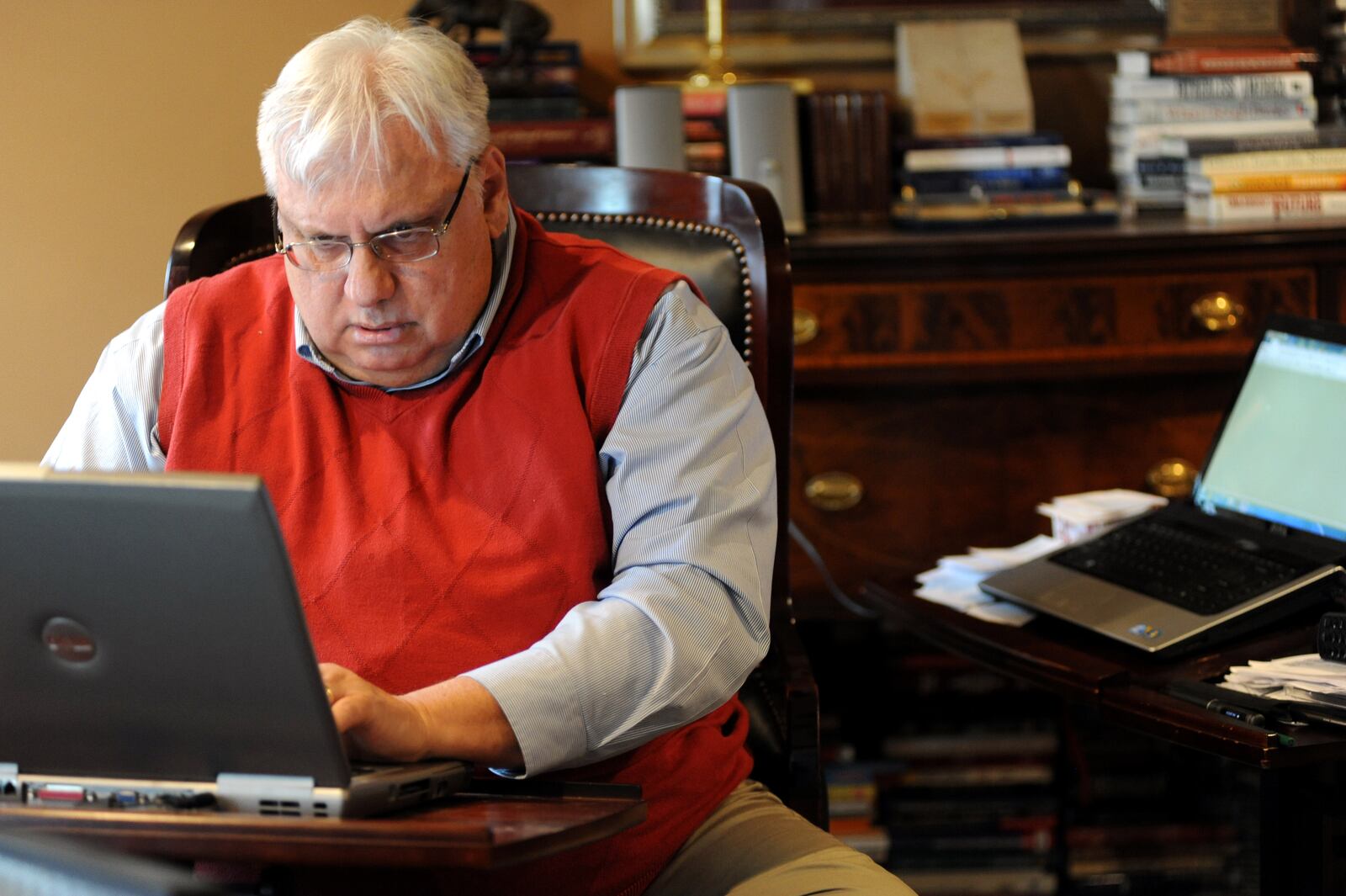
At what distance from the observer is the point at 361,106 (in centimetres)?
131

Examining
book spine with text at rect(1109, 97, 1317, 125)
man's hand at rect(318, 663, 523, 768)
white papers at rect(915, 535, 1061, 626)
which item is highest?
book spine with text at rect(1109, 97, 1317, 125)

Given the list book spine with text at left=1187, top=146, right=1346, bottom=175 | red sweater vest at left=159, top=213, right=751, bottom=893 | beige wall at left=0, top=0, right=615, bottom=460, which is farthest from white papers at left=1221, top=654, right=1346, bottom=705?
beige wall at left=0, top=0, right=615, bottom=460

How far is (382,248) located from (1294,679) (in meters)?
0.91

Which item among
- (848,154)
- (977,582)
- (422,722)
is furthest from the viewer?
(848,154)

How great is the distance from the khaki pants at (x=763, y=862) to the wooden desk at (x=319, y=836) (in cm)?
42

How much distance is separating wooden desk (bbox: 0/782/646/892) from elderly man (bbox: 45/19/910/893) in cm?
34

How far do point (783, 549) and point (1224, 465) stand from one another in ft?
1.68

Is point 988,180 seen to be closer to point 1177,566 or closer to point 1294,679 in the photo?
point 1177,566

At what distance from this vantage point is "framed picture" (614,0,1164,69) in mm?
2518

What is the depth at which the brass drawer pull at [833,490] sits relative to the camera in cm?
226

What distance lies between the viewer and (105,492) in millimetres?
858

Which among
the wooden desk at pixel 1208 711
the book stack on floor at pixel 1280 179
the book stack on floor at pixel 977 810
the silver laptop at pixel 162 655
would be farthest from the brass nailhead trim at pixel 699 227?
the book stack on floor at pixel 977 810

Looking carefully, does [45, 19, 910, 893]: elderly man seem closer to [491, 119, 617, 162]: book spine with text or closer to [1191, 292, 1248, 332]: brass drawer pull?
[491, 119, 617, 162]: book spine with text

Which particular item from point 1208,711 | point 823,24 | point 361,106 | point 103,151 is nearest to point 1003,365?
point 823,24
